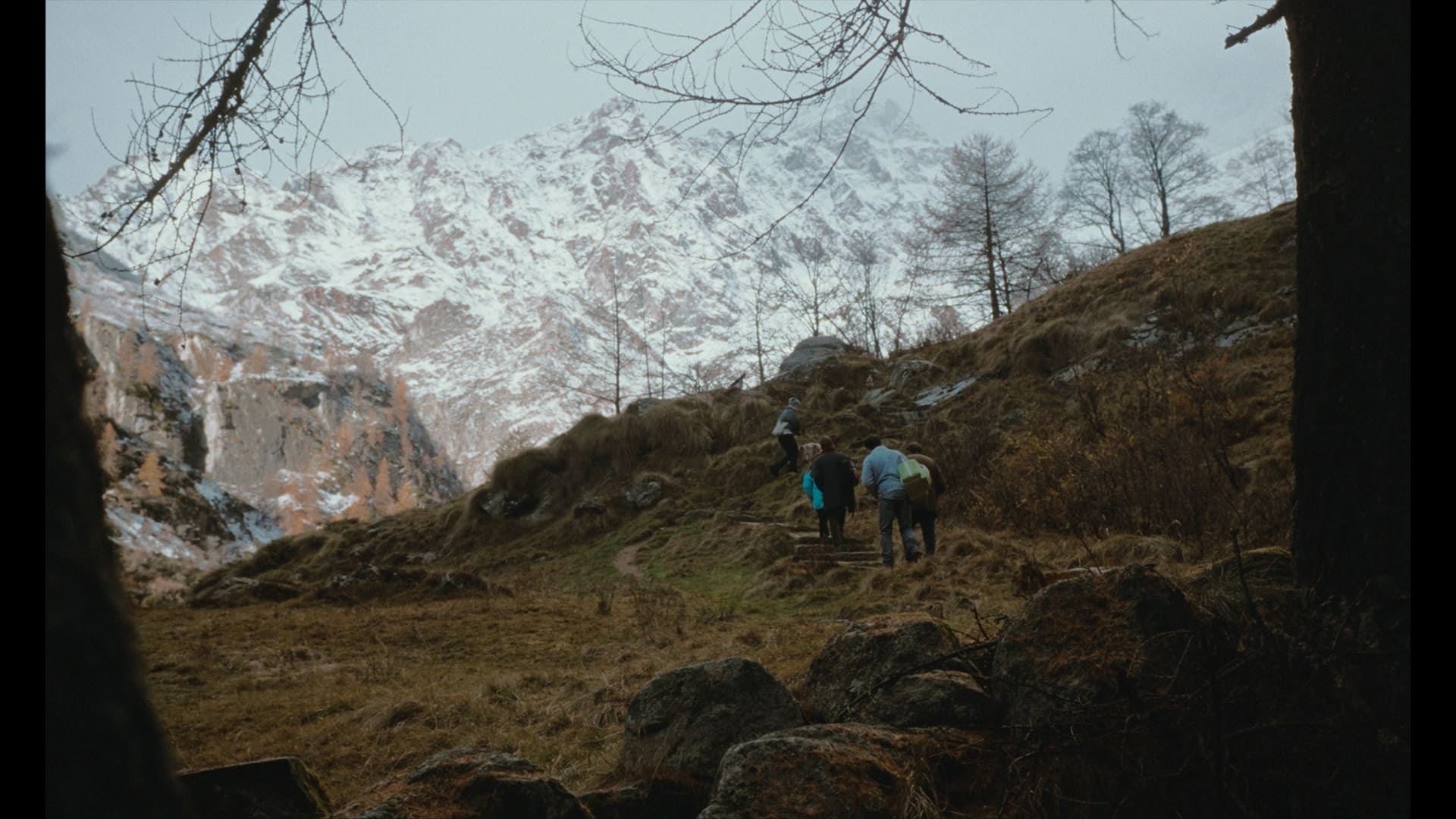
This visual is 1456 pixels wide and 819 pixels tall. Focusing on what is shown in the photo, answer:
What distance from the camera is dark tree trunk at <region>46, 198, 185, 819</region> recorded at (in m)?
0.76

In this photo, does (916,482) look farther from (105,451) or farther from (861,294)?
(861,294)

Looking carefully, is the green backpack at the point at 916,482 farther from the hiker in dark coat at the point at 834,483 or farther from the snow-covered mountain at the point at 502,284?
the snow-covered mountain at the point at 502,284

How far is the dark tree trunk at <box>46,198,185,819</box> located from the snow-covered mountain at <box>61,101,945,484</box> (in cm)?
2607

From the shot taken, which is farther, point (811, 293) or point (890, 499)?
point (811, 293)

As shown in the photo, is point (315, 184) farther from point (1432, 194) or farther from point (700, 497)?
point (700, 497)

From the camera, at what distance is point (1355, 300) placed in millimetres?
2400

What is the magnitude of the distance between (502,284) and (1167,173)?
103751 mm

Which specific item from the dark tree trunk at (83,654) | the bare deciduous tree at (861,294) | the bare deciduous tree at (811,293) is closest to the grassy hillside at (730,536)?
the dark tree trunk at (83,654)

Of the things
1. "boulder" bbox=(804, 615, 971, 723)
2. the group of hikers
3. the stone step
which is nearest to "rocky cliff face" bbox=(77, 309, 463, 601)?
the stone step

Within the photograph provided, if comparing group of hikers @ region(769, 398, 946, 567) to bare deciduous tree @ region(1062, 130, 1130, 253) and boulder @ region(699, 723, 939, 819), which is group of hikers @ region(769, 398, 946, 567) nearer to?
boulder @ region(699, 723, 939, 819)

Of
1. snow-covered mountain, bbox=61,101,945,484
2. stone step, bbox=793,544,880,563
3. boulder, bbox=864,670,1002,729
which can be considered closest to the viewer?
boulder, bbox=864,670,1002,729

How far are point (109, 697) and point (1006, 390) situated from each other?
16389 mm

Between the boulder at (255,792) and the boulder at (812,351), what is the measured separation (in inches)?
818

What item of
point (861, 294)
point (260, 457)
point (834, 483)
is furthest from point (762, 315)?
point (260, 457)
